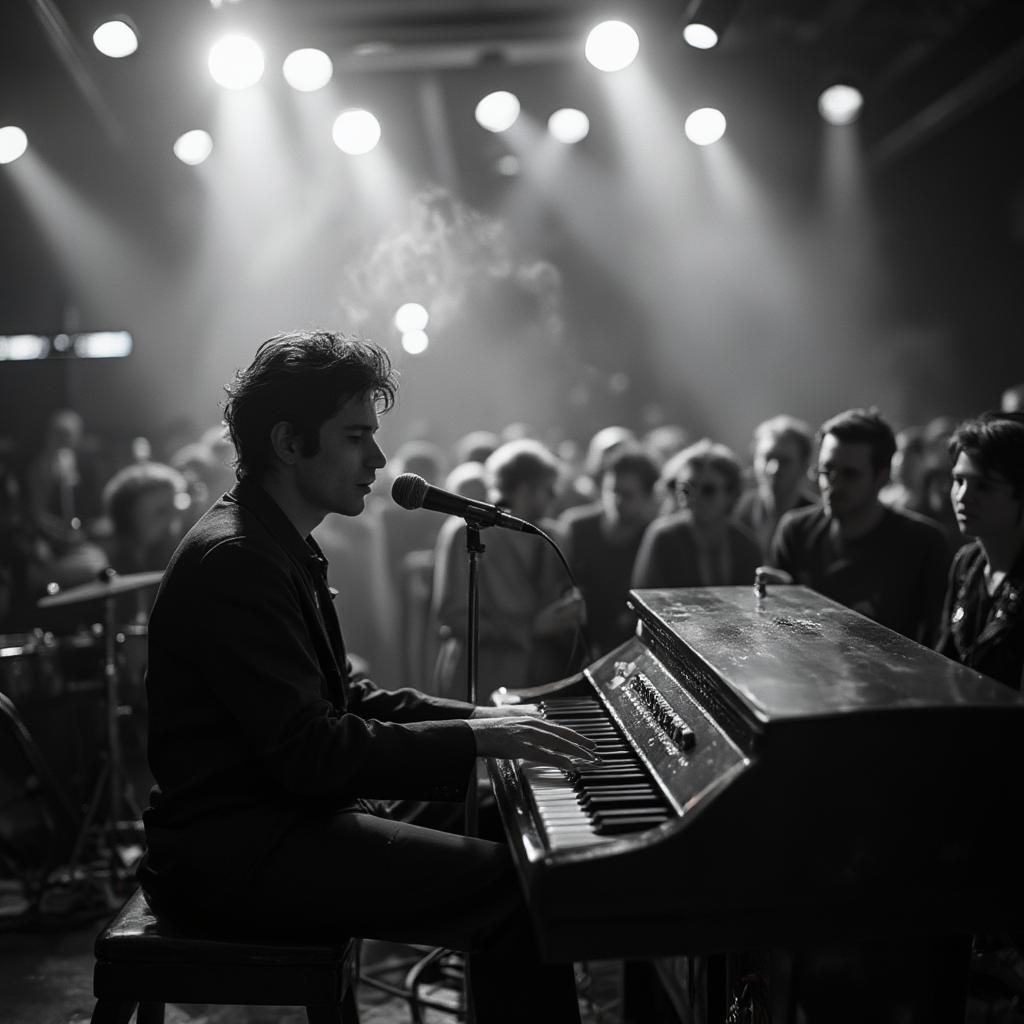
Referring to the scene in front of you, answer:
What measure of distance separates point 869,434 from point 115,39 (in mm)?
5274

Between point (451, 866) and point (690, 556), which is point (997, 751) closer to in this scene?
point (451, 866)

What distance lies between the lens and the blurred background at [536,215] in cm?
909

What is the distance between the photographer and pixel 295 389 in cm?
252

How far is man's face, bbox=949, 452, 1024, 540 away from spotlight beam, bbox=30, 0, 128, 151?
600cm

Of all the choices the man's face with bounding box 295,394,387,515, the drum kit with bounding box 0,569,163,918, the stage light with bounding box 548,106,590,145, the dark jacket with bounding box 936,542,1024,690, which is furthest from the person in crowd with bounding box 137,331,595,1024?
the stage light with bounding box 548,106,590,145

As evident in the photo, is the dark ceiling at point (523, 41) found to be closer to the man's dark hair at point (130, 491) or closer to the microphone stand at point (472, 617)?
the man's dark hair at point (130, 491)

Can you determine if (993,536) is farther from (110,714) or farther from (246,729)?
(110,714)

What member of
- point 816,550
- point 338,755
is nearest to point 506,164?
point 816,550

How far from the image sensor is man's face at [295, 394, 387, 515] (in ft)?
8.32

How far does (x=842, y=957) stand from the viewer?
211cm

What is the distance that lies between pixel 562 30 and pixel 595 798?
8055mm

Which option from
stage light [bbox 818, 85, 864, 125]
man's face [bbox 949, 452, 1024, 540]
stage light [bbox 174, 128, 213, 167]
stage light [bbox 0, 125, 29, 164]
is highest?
stage light [bbox 818, 85, 864, 125]

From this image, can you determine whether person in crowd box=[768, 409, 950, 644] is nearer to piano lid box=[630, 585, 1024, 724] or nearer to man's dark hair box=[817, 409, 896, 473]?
man's dark hair box=[817, 409, 896, 473]

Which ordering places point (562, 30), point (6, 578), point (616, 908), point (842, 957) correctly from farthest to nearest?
point (562, 30), point (6, 578), point (842, 957), point (616, 908)
